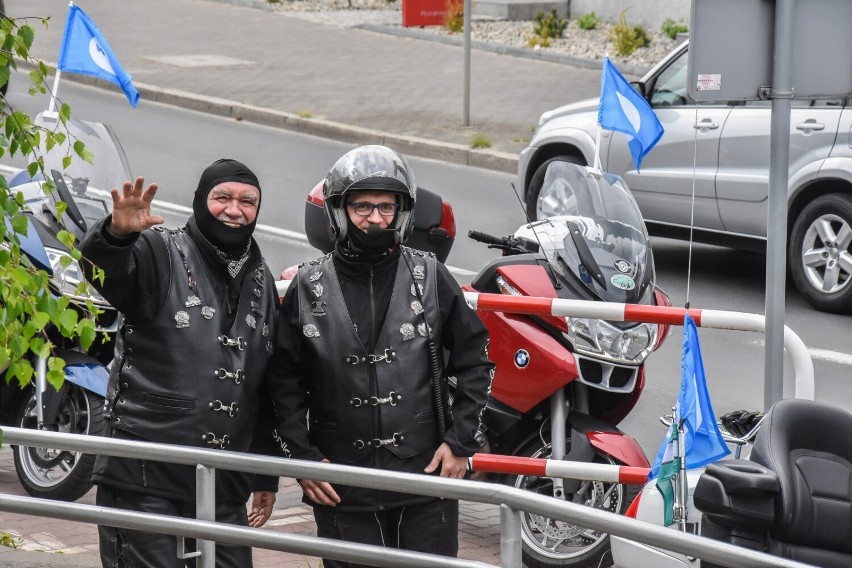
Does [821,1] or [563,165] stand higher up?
[821,1]

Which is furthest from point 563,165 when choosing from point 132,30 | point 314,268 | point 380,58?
point 132,30

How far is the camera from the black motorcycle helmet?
15.3 feet

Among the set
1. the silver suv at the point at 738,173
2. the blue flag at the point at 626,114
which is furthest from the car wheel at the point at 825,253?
the blue flag at the point at 626,114

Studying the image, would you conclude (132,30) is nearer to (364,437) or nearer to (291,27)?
(291,27)

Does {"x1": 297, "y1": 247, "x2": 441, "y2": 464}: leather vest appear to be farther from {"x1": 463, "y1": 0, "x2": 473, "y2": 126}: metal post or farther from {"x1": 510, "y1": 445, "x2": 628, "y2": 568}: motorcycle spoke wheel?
{"x1": 463, "y1": 0, "x2": 473, "y2": 126}: metal post

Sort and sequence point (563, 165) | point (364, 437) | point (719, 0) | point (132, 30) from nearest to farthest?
1. point (364, 437)
2. point (719, 0)
3. point (563, 165)
4. point (132, 30)

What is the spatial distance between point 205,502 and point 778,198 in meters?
2.71

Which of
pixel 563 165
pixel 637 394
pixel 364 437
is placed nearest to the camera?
pixel 364 437

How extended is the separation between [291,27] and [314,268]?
2179 cm

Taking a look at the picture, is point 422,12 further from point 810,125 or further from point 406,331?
point 406,331

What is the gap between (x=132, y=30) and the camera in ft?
82.7

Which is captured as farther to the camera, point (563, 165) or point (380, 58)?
point (380, 58)


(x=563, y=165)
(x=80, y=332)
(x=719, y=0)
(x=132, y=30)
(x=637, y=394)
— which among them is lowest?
(x=637, y=394)

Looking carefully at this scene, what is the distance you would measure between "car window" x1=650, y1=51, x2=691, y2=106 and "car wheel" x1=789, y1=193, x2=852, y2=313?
1.52 metres
